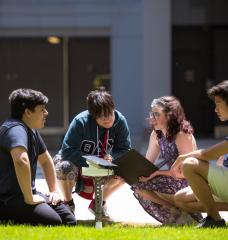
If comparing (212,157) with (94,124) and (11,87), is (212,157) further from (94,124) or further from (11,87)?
(11,87)

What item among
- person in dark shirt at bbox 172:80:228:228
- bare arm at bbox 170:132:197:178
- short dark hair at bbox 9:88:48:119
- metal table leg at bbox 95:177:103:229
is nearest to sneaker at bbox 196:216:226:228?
Result: person in dark shirt at bbox 172:80:228:228

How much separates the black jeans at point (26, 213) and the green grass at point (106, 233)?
0.45 ft

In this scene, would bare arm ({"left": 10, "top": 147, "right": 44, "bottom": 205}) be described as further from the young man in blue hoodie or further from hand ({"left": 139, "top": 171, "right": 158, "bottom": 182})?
hand ({"left": 139, "top": 171, "right": 158, "bottom": 182})

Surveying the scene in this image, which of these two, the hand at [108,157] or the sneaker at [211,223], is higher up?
the hand at [108,157]

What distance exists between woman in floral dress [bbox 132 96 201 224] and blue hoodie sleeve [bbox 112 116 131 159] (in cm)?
38

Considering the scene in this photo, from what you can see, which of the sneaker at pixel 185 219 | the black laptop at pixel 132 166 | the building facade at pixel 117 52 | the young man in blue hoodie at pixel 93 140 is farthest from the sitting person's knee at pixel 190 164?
the building facade at pixel 117 52

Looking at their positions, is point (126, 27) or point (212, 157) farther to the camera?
point (126, 27)

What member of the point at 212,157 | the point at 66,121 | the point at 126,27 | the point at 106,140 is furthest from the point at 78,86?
the point at 212,157

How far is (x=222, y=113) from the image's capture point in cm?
521

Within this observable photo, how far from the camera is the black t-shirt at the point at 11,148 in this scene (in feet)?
17.0

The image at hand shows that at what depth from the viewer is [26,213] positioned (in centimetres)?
526

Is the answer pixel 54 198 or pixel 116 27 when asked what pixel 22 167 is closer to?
pixel 54 198

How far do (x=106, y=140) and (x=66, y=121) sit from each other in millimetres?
10567

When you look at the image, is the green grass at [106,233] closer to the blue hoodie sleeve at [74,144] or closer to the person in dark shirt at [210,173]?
the person in dark shirt at [210,173]
